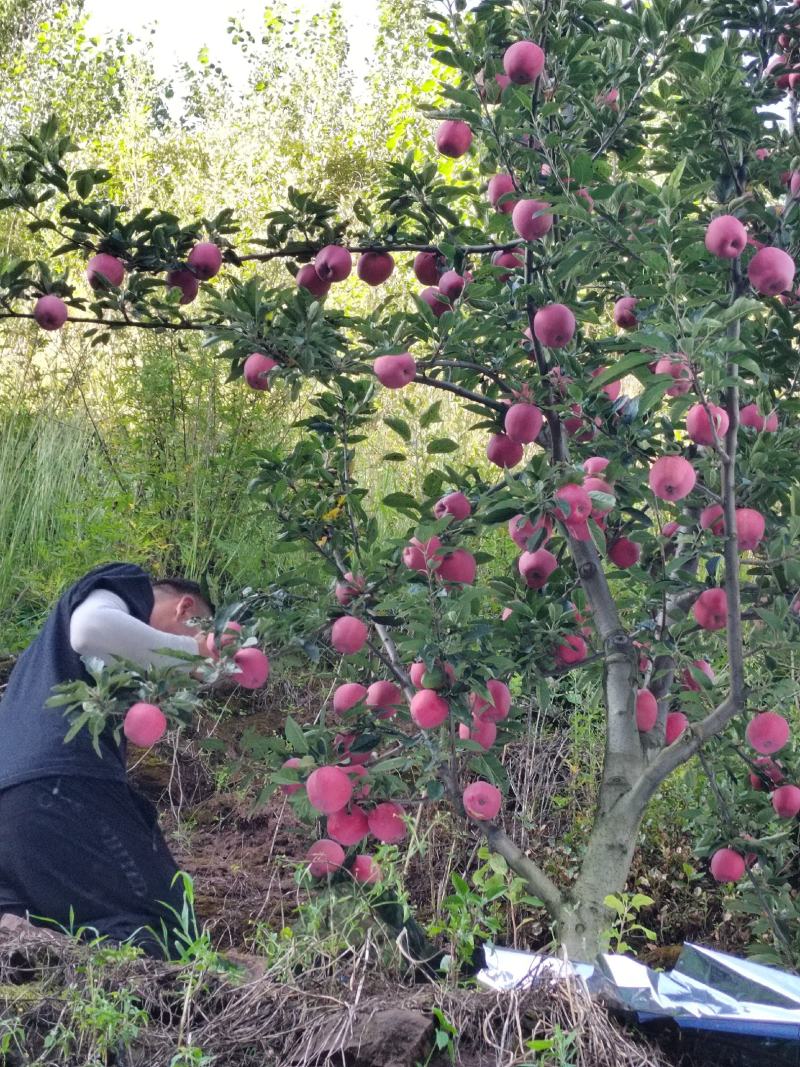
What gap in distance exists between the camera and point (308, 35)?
36.2 ft

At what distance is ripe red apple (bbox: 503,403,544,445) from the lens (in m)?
2.06

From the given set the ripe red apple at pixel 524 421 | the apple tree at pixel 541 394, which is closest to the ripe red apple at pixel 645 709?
the apple tree at pixel 541 394

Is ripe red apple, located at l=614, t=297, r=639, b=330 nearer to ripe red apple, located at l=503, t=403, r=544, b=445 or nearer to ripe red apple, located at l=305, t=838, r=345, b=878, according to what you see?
ripe red apple, located at l=503, t=403, r=544, b=445

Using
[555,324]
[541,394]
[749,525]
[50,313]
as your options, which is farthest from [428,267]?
[749,525]

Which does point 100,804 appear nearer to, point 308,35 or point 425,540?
point 425,540

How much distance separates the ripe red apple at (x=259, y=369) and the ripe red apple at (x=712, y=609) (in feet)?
3.06

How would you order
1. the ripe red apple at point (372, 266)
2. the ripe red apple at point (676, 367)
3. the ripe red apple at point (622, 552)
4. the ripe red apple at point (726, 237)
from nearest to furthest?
the ripe red apple at point (676, 367) < the ripe red apple at point (726, 237) < the ripe red apple at point (372, 266) < the ripe red apple at point (622, 552)

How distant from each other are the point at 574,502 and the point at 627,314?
0.69 meters

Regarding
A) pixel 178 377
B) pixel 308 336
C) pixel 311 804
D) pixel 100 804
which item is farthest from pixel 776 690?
pixel 178 377

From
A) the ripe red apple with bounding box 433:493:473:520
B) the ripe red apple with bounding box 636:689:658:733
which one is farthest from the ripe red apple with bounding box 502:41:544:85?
the ripe red apple with bounding box 636:689:658:733

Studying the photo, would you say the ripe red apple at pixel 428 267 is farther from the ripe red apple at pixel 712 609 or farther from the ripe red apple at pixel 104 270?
the ripe red apple at pixel 712 609

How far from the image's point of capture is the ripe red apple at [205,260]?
7.06 ft

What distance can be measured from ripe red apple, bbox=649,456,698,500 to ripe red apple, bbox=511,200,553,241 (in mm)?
477

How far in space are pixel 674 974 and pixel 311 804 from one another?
2.33ft
